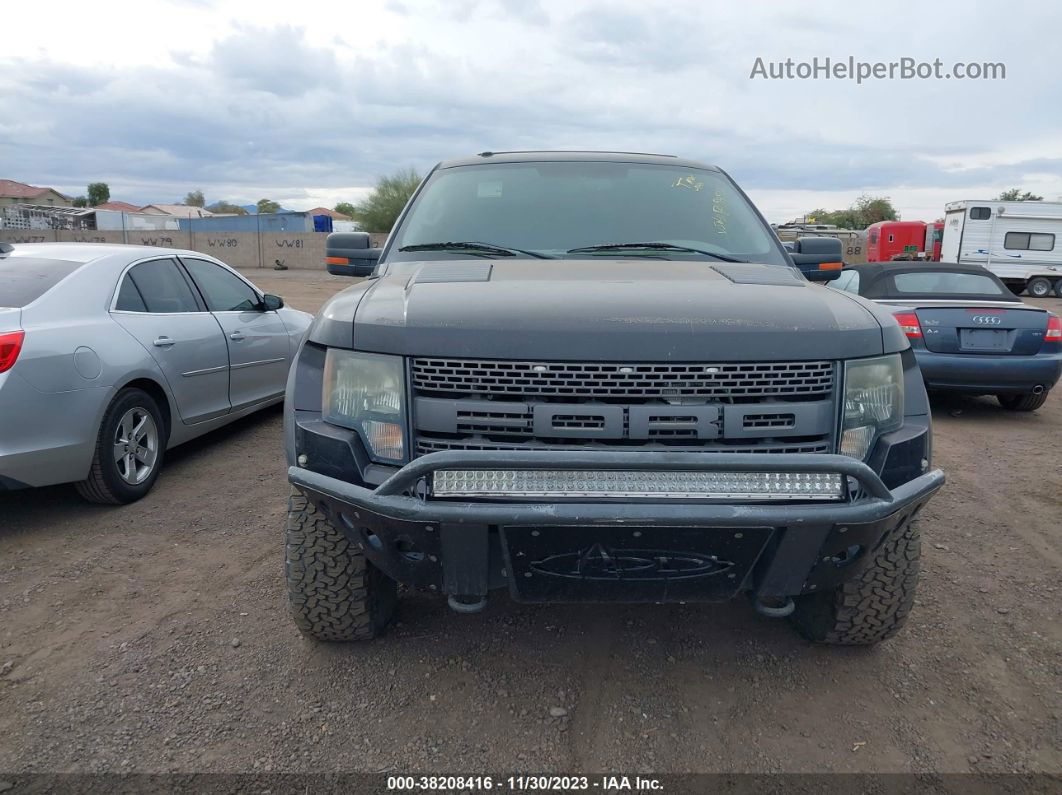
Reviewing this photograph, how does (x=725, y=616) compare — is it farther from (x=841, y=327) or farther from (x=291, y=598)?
(x=291, y=598)

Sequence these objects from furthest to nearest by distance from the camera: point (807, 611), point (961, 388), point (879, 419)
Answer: point (961, 388), point (807, 611), point (879, 419)

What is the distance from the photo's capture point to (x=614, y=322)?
216 cm

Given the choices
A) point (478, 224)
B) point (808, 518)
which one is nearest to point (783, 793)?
point (808, 518)

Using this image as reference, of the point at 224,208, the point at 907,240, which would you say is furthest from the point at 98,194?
the point at 907,240

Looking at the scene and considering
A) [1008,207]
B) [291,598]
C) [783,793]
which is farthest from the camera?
[1008,207]

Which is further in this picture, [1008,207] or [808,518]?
[1008,207]

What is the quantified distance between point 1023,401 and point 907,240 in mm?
25914

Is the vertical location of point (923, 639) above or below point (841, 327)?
below

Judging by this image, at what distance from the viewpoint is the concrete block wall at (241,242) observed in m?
37.0

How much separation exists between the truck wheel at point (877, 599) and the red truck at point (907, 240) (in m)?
29.8

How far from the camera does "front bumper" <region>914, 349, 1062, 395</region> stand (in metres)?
6.82

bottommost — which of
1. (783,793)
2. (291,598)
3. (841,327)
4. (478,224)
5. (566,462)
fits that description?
(783,793)

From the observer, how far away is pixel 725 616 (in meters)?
3.17

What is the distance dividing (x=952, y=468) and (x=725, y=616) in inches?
124
